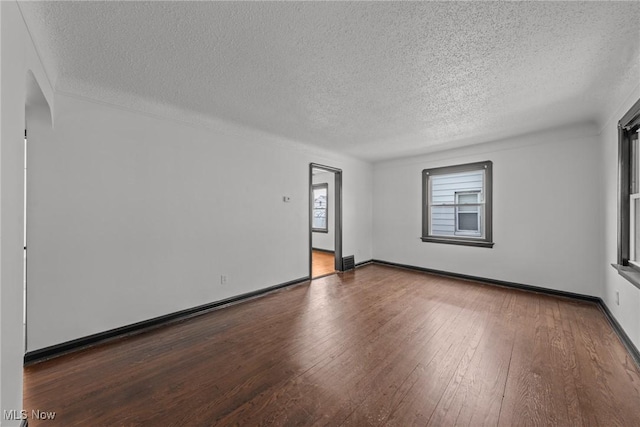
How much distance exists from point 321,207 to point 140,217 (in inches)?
227

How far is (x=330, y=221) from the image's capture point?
25.6 ft

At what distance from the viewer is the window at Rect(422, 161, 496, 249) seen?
4.58m

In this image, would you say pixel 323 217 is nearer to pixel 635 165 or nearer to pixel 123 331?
pixel 123 331

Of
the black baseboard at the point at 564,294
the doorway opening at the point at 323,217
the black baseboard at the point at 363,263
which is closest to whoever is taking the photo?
→ the black baseboard at the point at 564,294

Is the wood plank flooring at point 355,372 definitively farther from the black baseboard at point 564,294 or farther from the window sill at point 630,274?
the window sill at point 630,274

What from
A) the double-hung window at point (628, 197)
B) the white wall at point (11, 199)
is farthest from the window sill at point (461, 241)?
the white wall at point (11, 199)

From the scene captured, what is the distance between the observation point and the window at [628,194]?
2.49 meters

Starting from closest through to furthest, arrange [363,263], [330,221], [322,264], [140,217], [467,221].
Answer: [140,217], [467,221], [363,263], [322,264], [330,221]

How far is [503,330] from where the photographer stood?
109 inches

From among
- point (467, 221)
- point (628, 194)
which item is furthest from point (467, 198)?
point (628, 194)

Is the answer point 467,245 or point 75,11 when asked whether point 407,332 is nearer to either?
point 467,245

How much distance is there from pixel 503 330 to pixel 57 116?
191 inches

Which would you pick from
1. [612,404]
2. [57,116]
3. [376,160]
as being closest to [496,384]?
[612,404]

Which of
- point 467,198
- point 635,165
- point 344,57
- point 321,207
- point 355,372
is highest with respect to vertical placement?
point 344,57
